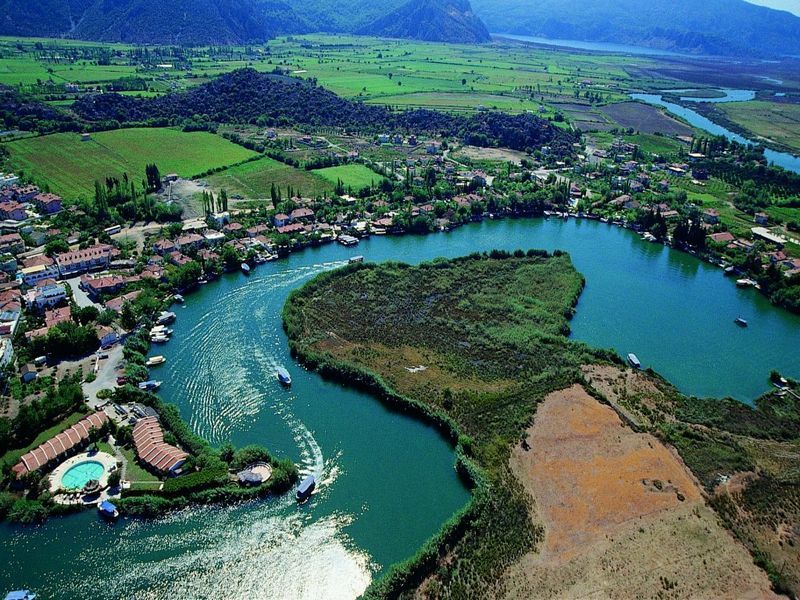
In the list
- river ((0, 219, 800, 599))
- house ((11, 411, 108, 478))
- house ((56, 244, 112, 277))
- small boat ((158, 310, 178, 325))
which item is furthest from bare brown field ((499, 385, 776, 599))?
house ((56, 244, 112, 277))

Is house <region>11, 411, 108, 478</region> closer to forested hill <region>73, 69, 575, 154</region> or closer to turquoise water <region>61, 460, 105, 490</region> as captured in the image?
turquoise water <region>61, 460, 105, 490</region>

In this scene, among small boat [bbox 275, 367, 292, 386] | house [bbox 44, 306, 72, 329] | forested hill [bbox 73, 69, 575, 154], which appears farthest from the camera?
forested hill [bbox 73, 69, 575, 154]

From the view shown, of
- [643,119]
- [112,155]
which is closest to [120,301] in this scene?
[112,155]

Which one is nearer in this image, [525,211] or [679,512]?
[679,512]

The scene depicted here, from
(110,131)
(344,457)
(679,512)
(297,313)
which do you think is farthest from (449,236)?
(110,131)

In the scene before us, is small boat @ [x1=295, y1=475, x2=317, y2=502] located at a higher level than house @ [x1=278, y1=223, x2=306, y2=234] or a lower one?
lower

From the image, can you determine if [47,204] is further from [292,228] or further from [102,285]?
[292,228]

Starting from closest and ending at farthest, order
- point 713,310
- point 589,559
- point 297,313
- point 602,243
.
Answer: point 589,559, point 297,313, point 713,310, point 602,243

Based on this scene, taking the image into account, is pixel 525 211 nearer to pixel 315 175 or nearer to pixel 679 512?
pixel 315 175
